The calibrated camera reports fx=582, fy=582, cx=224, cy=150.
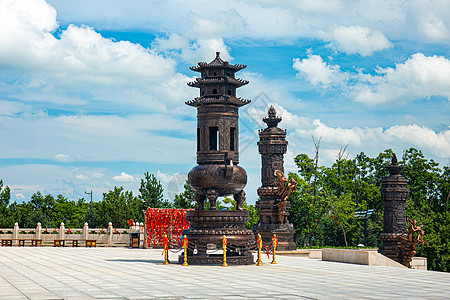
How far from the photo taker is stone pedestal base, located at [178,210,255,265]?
20.7 m

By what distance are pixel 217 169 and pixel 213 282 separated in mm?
7349

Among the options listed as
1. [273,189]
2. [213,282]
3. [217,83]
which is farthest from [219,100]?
[273,189]

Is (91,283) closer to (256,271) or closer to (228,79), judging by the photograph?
(256,271)

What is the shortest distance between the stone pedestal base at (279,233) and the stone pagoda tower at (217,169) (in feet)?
34.9

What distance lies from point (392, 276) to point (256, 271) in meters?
4.11

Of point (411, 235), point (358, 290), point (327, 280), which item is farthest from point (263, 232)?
point (358, 290)

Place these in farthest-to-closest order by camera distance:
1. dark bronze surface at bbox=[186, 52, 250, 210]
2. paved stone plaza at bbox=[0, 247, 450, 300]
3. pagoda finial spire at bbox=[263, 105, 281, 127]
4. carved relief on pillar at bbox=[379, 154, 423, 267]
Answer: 1. pagoda finial spire at bbox=[263, 105, 281, 127]
2. carved relief on pillar at bbox=[379, 154, 423, 267]
3. dark bronze surface at bbox=[186, 52, 250, 210]
4. paved stone plaza at bbox=[0, 247, 450, 300]

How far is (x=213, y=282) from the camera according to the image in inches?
578

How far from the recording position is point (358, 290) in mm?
13172

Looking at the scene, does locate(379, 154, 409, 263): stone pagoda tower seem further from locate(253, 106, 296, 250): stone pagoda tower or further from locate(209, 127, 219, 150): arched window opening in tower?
locate(209, 127, 219, 150): arched window opening in tower

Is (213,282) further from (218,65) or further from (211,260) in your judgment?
(218,65)

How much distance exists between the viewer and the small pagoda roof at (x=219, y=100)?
22109mm

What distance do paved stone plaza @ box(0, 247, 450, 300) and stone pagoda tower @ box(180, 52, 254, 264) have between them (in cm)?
148

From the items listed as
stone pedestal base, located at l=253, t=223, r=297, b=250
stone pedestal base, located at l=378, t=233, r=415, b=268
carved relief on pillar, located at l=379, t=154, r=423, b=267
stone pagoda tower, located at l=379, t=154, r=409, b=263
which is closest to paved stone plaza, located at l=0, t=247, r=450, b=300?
stone pedestal base, located at l=378, t=233, r=415, b=268
